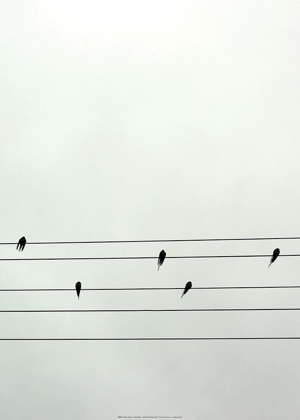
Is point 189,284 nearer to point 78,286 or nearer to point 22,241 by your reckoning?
point 78,286

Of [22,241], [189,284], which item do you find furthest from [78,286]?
[189,284]

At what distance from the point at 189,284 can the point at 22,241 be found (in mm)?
6946

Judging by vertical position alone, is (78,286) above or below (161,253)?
below

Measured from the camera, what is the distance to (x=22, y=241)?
23.4 m

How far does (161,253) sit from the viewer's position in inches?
1069

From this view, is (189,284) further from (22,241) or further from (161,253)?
(22,241)

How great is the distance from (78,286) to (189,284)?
479 cm

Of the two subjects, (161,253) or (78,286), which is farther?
(161,253)

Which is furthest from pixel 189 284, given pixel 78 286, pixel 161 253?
pixel 78 286

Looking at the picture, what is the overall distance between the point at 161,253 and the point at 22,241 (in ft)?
22.0

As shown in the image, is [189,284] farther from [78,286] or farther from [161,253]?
[78,286]

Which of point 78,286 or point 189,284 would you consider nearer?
point 78,286

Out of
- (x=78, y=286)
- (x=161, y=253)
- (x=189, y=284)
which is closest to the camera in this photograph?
(x=78, y=286)

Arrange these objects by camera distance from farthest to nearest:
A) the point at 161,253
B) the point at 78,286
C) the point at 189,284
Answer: the point at 161,253 → the point at 189,284 → the point at 78,286
